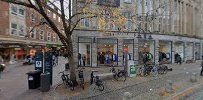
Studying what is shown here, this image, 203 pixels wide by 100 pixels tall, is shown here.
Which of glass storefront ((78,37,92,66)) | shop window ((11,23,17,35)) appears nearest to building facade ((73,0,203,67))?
glass storefront ((78,37,92,66))

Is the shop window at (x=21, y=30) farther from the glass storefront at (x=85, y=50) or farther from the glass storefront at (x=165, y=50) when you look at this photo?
the glass storefront at (x=165, y=50)

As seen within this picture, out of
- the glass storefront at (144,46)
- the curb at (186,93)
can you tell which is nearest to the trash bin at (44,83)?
the curb at (186,93)

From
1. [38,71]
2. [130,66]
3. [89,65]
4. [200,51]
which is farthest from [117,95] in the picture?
[200,51]

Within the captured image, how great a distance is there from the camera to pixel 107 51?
42.0 m

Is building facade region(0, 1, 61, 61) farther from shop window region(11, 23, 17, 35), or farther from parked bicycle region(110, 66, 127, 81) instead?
parked bicycle region(110, 66, 127, 81)

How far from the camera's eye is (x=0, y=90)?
672 inches

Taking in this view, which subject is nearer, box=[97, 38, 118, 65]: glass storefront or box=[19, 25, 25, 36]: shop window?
box=[97, 38, 118, 65]: glass storefront

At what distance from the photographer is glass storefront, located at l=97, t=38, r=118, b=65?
40.9 meters

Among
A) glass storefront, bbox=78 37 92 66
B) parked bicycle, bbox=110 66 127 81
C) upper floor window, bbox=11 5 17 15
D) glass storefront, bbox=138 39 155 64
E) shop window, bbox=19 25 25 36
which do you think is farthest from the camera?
shop window, bbox=19 25 25 36

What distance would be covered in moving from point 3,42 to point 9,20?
5.45 metres

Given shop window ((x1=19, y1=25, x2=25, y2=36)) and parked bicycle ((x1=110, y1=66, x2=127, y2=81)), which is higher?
shop window ((x1=19, y1=25, x2=25, y2=36))

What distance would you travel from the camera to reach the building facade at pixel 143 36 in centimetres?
3953

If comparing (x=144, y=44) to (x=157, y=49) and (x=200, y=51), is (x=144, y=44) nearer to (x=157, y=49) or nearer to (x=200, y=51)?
(x=157, y=49)

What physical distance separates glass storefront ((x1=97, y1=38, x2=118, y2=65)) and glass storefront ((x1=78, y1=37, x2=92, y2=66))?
1.20m
